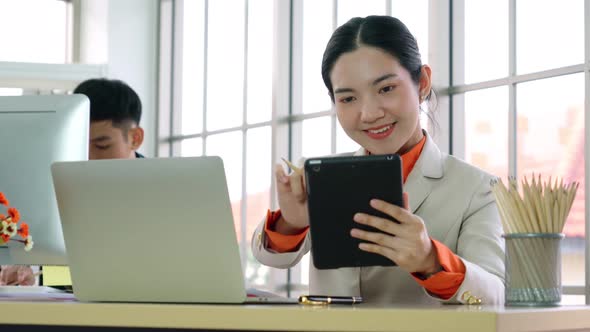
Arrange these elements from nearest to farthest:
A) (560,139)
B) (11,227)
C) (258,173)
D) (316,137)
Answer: (11,227), (560,139), (316,137), (258,173)

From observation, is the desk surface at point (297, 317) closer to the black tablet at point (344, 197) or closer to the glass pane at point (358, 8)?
the black tablet at point (344, 197)

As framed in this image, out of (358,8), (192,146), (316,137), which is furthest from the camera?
(192,146)

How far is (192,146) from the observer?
6930 mm

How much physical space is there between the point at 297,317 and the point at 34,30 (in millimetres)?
6596

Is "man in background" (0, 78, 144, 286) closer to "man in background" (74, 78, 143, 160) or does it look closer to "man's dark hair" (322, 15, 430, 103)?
"man in background" (74, 78, 143, 160)

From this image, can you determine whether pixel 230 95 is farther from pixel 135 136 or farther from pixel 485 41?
pixel 135 136

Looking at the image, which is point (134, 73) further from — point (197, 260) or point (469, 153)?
A: point (197, 260)

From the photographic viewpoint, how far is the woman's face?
2.06 metres

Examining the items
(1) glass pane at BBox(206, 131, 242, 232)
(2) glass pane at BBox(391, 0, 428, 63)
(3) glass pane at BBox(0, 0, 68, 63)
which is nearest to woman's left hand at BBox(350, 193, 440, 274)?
(2) glass pane at BBox(391, 0, 428, 63)

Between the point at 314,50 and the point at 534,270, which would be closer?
the point at 534,270

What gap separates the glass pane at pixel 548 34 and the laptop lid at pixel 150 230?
269 centimetres

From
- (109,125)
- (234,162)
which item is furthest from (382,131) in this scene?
(234,162)

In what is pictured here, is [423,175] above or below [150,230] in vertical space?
above

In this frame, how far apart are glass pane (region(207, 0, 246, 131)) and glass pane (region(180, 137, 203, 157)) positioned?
0.17m
